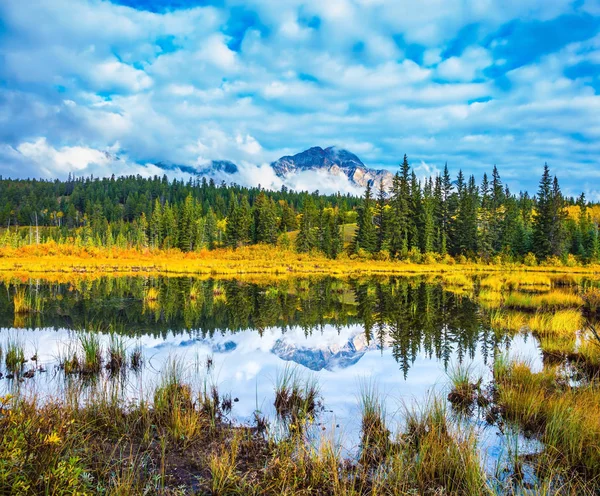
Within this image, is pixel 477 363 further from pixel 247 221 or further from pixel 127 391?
pixel 247 221

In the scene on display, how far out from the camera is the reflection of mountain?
1112cm

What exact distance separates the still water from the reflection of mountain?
0.12 ft

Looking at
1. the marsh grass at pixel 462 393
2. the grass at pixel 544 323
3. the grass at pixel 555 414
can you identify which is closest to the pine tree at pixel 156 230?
the grass at pixel 544 323

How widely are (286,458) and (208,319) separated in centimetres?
1403

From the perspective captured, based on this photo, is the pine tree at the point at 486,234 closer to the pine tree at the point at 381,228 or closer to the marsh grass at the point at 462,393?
the pine tree at the point at 381,228

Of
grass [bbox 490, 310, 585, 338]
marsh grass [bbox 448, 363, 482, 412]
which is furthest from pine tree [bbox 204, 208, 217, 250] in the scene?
marsh grass [bbox 448, 363, 482, 412]

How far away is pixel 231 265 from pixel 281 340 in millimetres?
41750

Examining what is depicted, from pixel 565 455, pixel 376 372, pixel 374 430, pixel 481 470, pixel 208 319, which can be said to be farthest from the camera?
pixel 208 319

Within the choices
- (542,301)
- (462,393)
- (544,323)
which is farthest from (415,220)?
(462,393)

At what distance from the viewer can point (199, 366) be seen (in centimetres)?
1036

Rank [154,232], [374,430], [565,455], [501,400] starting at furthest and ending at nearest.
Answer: [154,232]
[501,400]
[374,430]
[565,455]

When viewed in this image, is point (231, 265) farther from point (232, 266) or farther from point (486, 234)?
point (486, 234)

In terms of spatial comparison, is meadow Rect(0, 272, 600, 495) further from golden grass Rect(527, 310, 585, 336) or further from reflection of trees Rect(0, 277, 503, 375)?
reflection of trees Rect(0, 277, 503, 375)

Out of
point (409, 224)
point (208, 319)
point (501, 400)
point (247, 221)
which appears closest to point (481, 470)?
point (501, 400)
